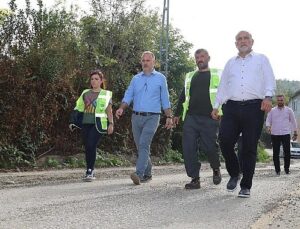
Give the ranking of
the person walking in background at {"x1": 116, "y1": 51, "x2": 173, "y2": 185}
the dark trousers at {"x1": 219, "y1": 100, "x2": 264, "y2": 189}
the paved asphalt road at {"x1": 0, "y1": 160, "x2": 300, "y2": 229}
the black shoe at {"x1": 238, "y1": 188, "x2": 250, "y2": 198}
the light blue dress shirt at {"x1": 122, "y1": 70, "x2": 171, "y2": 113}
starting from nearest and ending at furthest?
the paved asphalt road at {"x1": 0, "y1": 160, "x2": 300, "y2": 229}
the black shoe at {"x1": 238, "y1": 188, "x2": 250, "y2": 198}
the dark trousers at {"x1": 219, "y1": 100, "x2": 264, "y2": 189}
the person walking in background at {"x1": 116, "y1": 51, "x2": 173, "y2": 185}
the light blue dress shirt at {"x1": 122, "y1": 70, "x2": 171, "y2": 113}

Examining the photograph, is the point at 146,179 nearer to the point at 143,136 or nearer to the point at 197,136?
the point at 143,136

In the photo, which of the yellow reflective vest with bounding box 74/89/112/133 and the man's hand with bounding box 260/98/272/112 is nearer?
the man's hand with bounding box 260/98/272/112

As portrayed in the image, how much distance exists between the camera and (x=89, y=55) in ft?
49.8

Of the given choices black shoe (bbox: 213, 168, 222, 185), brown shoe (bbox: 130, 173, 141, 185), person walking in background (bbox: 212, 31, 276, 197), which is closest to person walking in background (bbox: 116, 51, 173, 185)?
brown shoe (bbox: 130, 173, 141, 185)

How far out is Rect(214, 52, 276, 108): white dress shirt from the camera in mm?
6844

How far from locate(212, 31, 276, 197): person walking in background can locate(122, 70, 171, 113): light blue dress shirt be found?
158 cm

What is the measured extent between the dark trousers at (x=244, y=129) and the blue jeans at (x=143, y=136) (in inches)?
61.2

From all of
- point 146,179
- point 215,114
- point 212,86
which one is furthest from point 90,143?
point 215,114

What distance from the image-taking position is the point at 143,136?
8.28m

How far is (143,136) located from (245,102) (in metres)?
2.01

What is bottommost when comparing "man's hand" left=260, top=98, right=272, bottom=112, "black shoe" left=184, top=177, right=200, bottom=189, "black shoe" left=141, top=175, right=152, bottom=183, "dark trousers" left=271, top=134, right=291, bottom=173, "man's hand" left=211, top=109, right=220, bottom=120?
"black shoe" left=141, top=175, right=152, bottom=183

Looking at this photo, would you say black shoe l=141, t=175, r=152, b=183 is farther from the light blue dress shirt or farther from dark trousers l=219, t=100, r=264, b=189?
dark trousers l=219, t=100, r=264, b=189

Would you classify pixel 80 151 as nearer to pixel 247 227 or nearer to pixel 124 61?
pixel 247 227

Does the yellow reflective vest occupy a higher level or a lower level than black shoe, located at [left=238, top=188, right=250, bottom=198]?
higher
